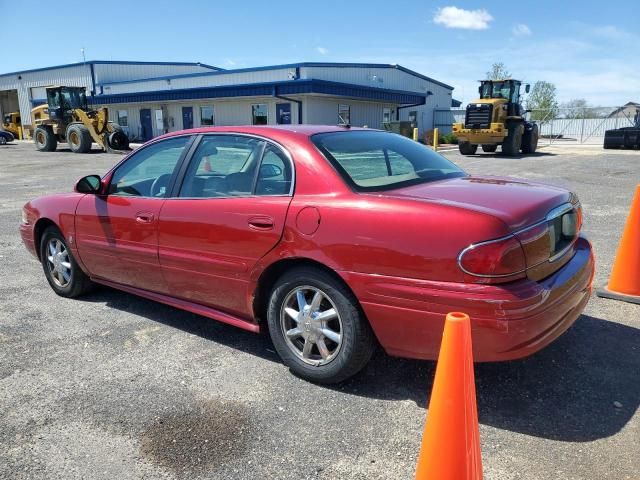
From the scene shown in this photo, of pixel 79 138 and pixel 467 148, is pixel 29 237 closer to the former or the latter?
pixel 467 148

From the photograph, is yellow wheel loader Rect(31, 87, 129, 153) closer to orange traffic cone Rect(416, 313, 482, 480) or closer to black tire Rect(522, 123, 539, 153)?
black tire Rect(522, 123, 539, 153)

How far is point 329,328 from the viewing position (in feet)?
10.1

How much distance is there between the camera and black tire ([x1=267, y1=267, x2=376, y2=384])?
9.57ft

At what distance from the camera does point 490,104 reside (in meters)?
22.6

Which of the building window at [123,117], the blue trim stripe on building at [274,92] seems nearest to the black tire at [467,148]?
the blue trim stripe on building at [274,92]

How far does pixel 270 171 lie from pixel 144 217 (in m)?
1.13

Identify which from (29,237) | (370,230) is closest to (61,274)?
(29,237)

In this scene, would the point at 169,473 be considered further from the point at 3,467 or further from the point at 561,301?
the point at 561,301

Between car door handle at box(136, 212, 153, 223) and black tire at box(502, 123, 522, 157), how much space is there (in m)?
21.6

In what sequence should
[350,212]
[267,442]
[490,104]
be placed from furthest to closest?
[490,104] → [350,212] → [267,442]

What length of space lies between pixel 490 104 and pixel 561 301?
21644 mm

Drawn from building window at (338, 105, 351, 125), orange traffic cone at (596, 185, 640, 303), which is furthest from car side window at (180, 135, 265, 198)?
building window at (338, 105, 351, 125)

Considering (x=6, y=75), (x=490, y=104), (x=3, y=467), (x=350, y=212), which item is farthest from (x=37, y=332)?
(x=6, y=75)

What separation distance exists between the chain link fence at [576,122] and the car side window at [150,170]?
123ft
